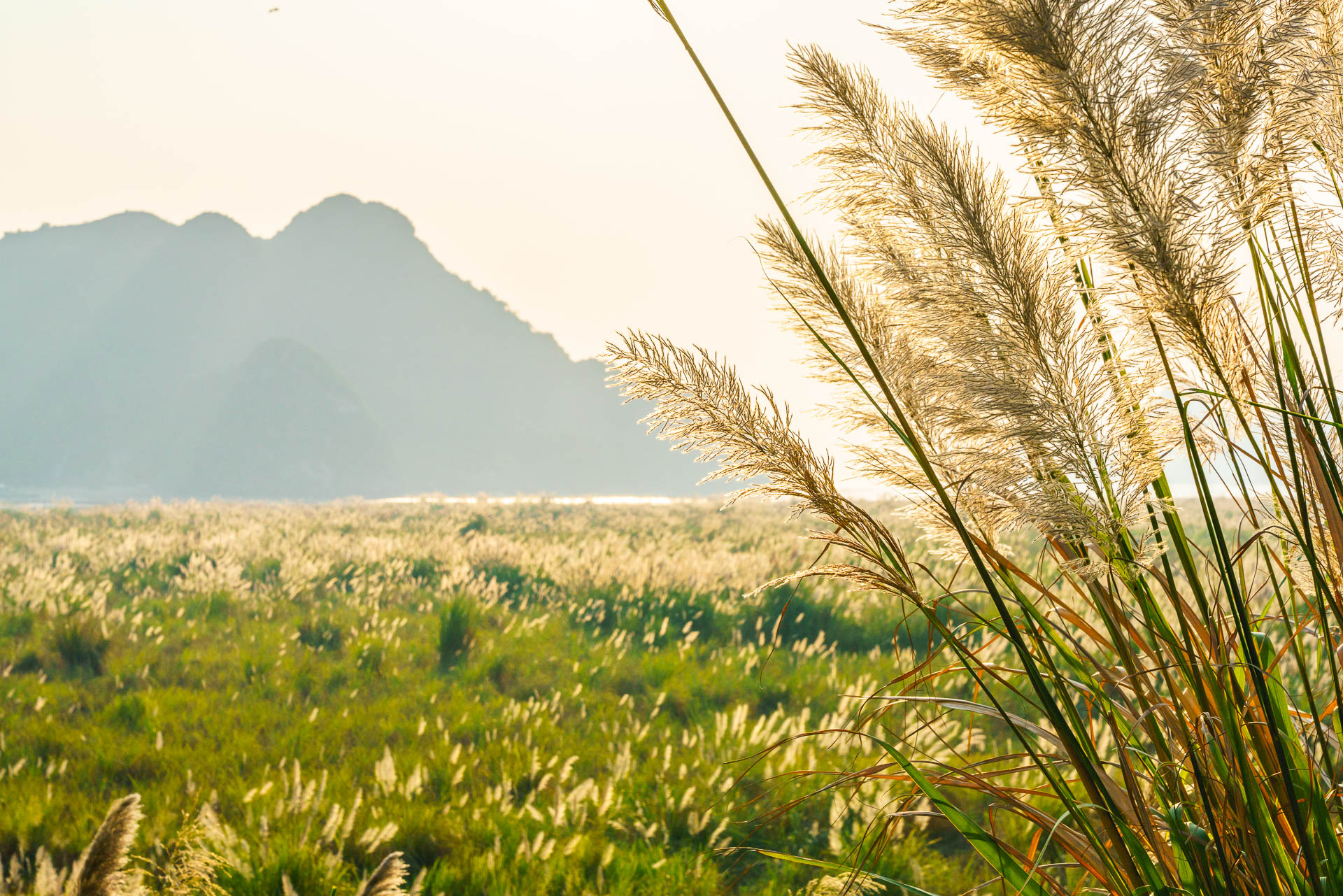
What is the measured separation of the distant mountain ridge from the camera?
141625mm

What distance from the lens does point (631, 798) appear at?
3.37 metres

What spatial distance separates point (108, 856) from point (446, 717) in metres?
3.33

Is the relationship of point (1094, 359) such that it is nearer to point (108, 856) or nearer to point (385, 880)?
point (385, 880)

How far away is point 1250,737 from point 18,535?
16.3 meters

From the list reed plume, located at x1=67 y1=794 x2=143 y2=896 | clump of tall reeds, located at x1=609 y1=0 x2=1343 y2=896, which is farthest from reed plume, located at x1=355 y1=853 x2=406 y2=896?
clump of tall reeds, located at x1=609 y1=0 x2=1343 y2=896

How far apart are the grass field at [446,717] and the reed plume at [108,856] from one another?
53 cm

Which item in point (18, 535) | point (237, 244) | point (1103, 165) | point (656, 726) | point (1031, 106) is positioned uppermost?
point (237, 244)

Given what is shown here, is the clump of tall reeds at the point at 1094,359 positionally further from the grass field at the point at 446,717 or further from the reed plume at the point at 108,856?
the reed plume at the point at 108,856

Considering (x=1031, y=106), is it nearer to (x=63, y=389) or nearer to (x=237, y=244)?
(x=63, y=389)

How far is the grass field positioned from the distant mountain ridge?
452ft

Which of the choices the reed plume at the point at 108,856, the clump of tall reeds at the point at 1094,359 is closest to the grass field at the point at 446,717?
the reed plume at the point at 108,856

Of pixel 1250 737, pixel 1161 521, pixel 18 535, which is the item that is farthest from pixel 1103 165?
pixel 18 535

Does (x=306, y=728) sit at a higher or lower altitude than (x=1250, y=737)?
lower

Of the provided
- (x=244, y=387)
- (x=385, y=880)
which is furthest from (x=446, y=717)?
(x=244, y=387)
